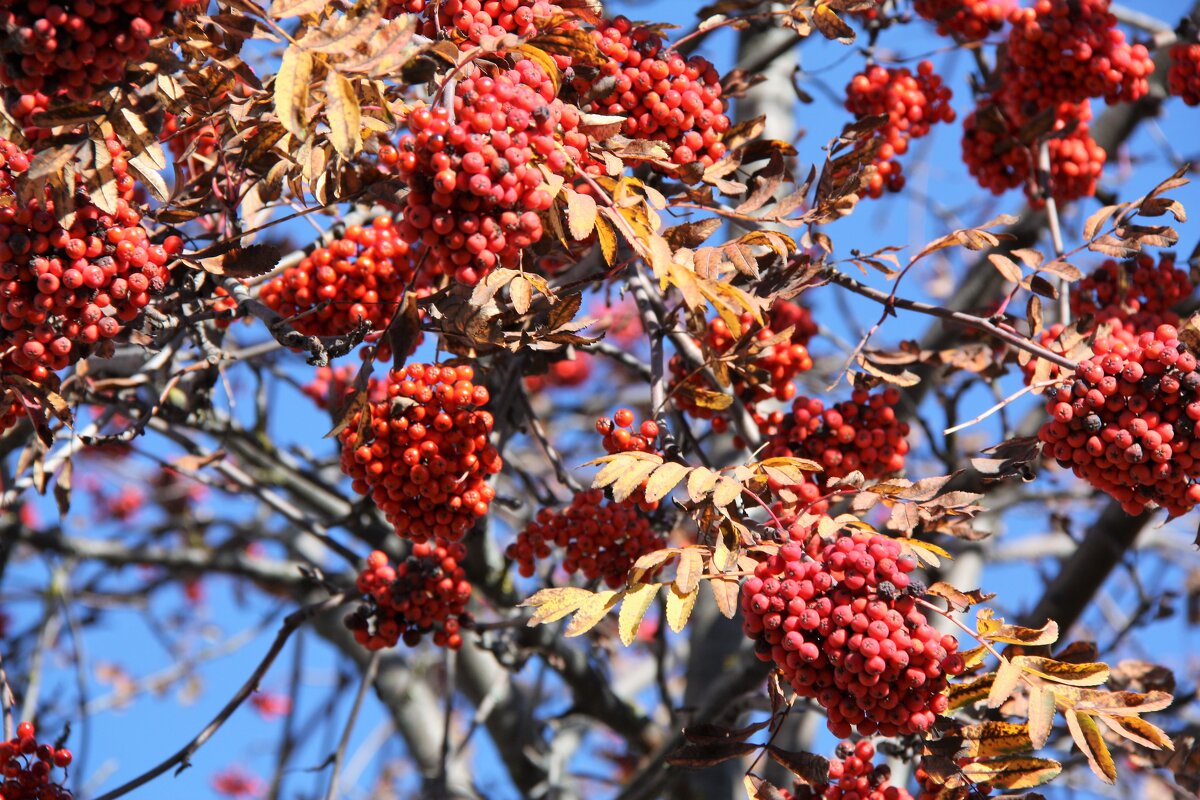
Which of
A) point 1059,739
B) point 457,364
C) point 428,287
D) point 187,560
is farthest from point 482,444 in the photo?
point 187,560

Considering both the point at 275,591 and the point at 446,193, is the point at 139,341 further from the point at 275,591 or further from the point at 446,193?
the point at 275,591

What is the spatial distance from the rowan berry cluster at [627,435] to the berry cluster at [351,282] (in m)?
0.66

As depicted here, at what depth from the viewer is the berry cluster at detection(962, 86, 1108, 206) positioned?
139 inches

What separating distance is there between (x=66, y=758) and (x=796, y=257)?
2069 millimetres

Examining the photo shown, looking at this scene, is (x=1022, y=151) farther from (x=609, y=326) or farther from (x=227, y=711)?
(x=227, y=711)

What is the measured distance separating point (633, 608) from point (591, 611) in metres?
0.08

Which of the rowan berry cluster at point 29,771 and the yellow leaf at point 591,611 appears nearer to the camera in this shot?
the yellow leaf at point 591,611

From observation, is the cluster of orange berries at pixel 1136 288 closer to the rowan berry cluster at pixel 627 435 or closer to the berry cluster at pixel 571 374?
the rowan berry cluster at pixel 627 435

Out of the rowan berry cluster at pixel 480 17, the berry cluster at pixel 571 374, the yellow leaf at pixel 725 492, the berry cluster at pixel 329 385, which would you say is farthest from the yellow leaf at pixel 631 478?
the berry cluster at pixel 571 374

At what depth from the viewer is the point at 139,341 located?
252cm

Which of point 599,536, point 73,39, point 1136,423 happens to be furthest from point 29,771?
point 1136,423

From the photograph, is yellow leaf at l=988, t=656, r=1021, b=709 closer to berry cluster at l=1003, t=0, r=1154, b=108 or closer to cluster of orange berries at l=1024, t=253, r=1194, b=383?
cluster of orange berries at l=1024, t=253, r=1194, b=383

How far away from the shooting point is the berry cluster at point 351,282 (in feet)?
9.51

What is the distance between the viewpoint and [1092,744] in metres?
2.28
